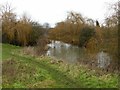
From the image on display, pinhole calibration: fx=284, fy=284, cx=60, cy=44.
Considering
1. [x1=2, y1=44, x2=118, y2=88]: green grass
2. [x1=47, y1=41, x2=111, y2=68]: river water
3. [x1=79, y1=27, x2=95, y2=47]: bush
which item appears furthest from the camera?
[x1=79, y1=27, x2=95, y2=47]: bush

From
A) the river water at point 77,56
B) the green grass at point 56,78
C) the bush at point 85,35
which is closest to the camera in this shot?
the green grass at point 56,78

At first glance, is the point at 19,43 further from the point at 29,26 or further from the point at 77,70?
the point at 77,70

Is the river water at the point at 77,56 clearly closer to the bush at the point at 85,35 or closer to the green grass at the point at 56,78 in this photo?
the green grass at the point at 56,78

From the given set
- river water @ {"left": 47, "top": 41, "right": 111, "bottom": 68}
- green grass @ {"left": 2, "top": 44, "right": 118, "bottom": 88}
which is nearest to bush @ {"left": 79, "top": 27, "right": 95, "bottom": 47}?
river water @ {"left": 47, "top": 41, "right": 111, "bottom": 68}

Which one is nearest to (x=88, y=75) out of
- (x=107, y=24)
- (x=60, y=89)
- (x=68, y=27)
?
(x=60, y=89)

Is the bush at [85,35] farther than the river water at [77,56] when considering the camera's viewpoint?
Yes

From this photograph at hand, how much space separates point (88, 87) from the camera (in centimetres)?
1365

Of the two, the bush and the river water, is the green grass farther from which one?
the bush

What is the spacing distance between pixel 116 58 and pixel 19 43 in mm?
29850

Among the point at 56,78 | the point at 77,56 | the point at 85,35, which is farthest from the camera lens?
the point at 85,35

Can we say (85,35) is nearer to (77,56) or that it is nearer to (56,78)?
(77,56)

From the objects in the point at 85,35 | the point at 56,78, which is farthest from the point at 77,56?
the point at 85,35

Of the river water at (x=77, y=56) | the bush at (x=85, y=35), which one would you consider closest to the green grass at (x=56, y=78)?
the river water at (x=77, y=56)

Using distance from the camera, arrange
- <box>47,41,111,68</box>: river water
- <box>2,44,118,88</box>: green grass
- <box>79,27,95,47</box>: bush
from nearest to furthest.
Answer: <box>2,44,118,88</box>: green grass < <box>47,41,111,68</box>: river water < <box>79,27,95,47</box>: bush
